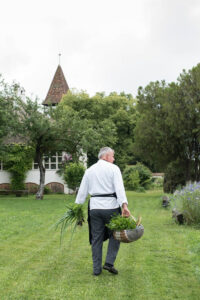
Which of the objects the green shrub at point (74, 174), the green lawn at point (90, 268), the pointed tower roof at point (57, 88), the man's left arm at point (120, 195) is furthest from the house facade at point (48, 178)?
the man's left arm at point (120, 195)

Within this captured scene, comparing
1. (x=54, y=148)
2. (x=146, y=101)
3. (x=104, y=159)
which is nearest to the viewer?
(x=104, y=159)

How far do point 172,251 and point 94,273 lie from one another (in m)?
2.64

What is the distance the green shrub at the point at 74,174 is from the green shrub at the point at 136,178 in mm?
9565

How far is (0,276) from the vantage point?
255 inches

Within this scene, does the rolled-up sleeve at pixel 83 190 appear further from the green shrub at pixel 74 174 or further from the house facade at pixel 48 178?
the house facade at pixel 48 178

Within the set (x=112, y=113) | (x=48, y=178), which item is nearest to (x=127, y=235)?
(x=48, y=178)

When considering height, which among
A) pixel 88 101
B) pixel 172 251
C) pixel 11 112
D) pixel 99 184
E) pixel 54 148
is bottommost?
pixel 172 251

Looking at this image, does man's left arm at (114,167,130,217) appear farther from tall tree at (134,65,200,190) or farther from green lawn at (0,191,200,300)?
tall tree at (134,65,200,190)

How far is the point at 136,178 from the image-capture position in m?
43.8

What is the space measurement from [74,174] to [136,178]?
10.5 metres

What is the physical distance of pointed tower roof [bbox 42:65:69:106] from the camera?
191 ft

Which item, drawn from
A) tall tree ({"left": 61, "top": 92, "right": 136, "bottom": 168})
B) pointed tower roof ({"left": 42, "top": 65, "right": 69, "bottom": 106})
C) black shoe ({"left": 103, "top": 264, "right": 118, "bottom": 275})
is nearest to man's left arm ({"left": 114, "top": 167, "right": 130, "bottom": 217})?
black shoe ({"left": 103, "top": 264, "right": 118, "bottom": 275})

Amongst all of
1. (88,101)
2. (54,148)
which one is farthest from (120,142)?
(54,148)

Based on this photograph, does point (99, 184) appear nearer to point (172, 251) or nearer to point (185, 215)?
point (172, 251)
